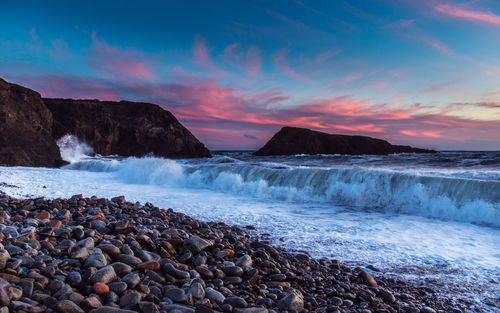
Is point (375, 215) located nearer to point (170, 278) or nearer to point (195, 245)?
point (195, 245)

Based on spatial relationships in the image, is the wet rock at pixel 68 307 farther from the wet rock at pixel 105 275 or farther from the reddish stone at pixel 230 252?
the reddish stone at pixel 230 252

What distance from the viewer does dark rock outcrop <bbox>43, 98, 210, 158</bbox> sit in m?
52.3

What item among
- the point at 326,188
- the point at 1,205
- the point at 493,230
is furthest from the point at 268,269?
the point at 326,188

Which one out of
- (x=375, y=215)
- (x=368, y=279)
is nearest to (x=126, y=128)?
(x=375, y=215)

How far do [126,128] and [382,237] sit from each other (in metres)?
62.5

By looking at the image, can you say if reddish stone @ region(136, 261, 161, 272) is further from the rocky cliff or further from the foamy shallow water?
the rocky cliff

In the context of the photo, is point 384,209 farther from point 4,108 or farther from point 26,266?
point 4,108

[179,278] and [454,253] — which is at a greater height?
[179,278]

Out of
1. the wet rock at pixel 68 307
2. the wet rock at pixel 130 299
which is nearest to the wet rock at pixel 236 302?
the wet rock at pixel 130 299

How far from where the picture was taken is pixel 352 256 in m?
4.40

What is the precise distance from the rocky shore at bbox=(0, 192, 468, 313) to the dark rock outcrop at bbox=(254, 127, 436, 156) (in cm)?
6325

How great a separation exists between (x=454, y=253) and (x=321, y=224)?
2375 mm

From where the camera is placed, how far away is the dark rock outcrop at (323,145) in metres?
64.8

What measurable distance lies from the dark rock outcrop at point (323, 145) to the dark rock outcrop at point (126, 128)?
625 inches
